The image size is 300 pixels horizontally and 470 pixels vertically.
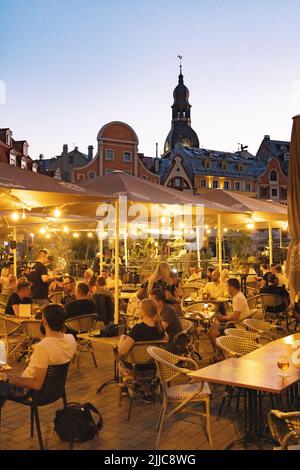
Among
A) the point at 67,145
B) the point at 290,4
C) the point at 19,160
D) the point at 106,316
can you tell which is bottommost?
the point at 106,316

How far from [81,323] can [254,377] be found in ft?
12.3

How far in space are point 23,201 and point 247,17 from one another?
501cm

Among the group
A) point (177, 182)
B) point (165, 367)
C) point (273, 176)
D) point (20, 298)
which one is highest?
point (273, 176)

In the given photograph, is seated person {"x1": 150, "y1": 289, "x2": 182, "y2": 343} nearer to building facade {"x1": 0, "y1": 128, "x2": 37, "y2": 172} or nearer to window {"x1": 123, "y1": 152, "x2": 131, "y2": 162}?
building facade {"x1": 0, "y1": 128, "x2": 37, "y2": 172}

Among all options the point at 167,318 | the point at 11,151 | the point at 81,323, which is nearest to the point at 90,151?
the point at 11,151

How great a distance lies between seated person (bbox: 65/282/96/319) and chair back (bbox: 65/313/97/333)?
109mm

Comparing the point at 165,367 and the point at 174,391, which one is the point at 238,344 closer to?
the point at 174,391

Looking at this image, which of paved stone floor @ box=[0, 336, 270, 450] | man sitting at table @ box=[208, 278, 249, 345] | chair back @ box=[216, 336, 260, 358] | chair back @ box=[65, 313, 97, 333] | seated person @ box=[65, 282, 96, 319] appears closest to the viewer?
paved stone floor @ box=[0, 336, 270, 450]

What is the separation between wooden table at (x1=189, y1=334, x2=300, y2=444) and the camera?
3773 millimetres

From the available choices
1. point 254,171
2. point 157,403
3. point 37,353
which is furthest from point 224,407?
point 254,171

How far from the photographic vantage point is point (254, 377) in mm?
3967

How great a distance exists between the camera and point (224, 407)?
5520 mm

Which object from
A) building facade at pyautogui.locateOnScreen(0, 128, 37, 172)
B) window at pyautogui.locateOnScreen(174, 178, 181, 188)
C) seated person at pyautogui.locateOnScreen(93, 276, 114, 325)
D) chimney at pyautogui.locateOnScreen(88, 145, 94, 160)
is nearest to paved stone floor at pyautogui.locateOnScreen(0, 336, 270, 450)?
seated person at pyautogui.locateOnScreen(93, 276, 114, 325)

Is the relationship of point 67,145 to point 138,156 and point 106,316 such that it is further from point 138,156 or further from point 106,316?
point 106,316
